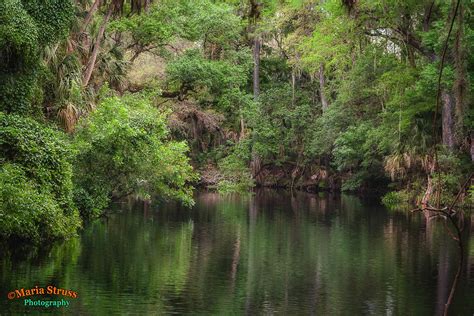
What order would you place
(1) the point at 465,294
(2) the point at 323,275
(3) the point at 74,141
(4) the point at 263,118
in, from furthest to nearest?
(4) the point at 263,118, (3) the point at 74,141, (2) the point at 323,275, (1) the point at 465,294

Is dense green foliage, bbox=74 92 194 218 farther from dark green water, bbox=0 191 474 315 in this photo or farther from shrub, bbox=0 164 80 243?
shrub, bbox=0 164 80 243

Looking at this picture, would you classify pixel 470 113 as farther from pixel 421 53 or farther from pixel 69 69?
pixel 69 69

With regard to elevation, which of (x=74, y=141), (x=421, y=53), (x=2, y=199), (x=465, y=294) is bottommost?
(x=465, y=294)

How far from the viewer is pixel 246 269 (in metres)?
15.4

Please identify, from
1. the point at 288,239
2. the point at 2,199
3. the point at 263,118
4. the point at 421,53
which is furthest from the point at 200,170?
the point at 2,199

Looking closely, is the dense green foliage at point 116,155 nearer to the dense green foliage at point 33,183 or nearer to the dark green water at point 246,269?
the dark green water at point 246,269

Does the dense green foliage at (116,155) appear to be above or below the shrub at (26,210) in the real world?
above

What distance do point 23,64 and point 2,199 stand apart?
23.5ft

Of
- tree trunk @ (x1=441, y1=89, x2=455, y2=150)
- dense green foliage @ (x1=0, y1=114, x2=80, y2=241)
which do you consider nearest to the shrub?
dense green foliage @ (x1=0, y1=114, x2=80, y2=241)

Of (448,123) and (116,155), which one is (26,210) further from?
(448,123)

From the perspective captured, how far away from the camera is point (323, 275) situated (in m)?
14.9

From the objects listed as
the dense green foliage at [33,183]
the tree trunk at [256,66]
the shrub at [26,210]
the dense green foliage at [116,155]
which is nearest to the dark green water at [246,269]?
the shrub at [26,210]

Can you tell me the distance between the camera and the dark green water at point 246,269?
11538 mm

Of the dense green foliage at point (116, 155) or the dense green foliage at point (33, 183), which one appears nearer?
the dense green foliage at point (33, 183)
